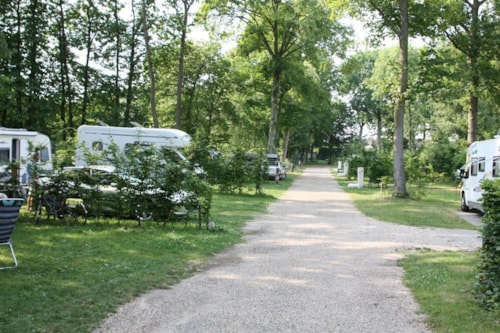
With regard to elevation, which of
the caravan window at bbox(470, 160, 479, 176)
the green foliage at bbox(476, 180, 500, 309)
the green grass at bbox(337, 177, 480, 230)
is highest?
the caravan window at bbox(470, 160, 479, 176)

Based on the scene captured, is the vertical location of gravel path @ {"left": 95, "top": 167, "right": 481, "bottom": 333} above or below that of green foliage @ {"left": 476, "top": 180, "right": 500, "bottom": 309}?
below

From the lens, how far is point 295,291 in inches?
247

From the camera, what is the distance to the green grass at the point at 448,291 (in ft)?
16.0

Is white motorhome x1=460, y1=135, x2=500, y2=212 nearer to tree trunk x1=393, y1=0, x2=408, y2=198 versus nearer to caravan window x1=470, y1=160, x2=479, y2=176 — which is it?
caravan window x1=470, y1=160, x2=479, y2=176

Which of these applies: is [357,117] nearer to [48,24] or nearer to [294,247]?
[48,24]

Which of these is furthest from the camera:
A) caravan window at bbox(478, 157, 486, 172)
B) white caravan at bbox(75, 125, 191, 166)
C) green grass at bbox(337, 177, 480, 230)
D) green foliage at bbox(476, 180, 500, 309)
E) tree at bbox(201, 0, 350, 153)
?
tree at bbox(201, 0, 350, 153)

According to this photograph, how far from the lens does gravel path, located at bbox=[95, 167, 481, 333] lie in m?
5.00

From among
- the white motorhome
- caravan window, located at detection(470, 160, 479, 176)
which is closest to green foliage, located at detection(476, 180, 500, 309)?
the white motorhome

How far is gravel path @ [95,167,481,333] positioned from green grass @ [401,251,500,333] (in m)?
0.18

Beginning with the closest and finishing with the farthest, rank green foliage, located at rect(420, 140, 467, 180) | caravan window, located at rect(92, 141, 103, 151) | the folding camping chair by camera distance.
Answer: the folding camping chair < caravan window, located at rect(92, 141, 103, 151) < green foliage, located at rect(420, 140, 467, 180)

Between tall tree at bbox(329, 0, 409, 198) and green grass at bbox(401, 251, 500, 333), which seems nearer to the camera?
green grass at bbox(401, 251, 500, 333)

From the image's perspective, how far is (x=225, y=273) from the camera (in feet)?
23.9

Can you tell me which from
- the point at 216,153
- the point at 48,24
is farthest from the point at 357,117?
the point at 216,153

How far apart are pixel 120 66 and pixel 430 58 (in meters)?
20.8
